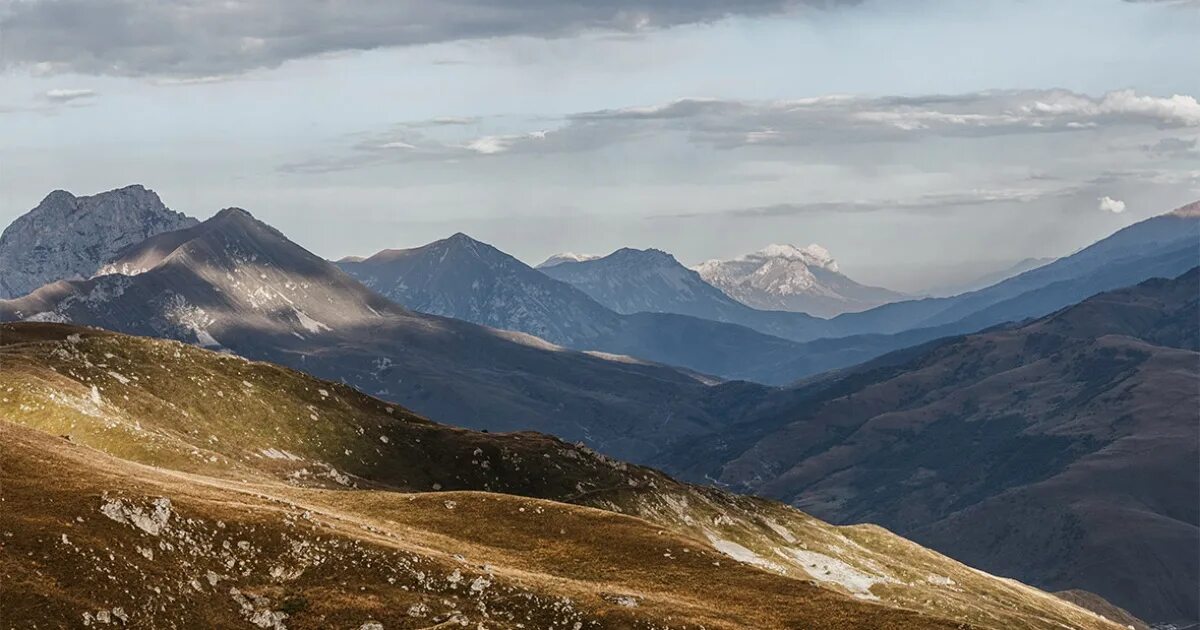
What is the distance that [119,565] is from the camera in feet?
258

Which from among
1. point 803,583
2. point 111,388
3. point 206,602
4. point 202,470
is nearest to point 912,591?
point 803,583

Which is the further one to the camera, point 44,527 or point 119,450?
point 119,450

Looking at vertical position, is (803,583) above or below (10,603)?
below

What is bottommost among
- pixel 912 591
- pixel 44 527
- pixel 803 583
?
pixel 912 591

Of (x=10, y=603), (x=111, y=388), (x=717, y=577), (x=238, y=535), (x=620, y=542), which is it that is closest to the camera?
(x=10, y=603)

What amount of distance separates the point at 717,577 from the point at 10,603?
192 feet

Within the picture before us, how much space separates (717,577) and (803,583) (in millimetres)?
7741

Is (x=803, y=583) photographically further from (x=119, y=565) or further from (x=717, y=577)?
(x=119, y=565)

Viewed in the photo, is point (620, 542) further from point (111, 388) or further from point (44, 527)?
point (111, 388)

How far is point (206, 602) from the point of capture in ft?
261

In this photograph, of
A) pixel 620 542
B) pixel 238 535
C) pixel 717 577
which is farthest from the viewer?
pixel 620 542

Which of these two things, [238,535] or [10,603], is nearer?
[10,603]

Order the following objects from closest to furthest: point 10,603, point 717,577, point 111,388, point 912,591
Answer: point 10,603 → point 717,577 → point 111,388 → point 912,591

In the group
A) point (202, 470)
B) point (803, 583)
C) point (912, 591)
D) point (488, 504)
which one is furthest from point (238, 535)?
point (912, 591)
